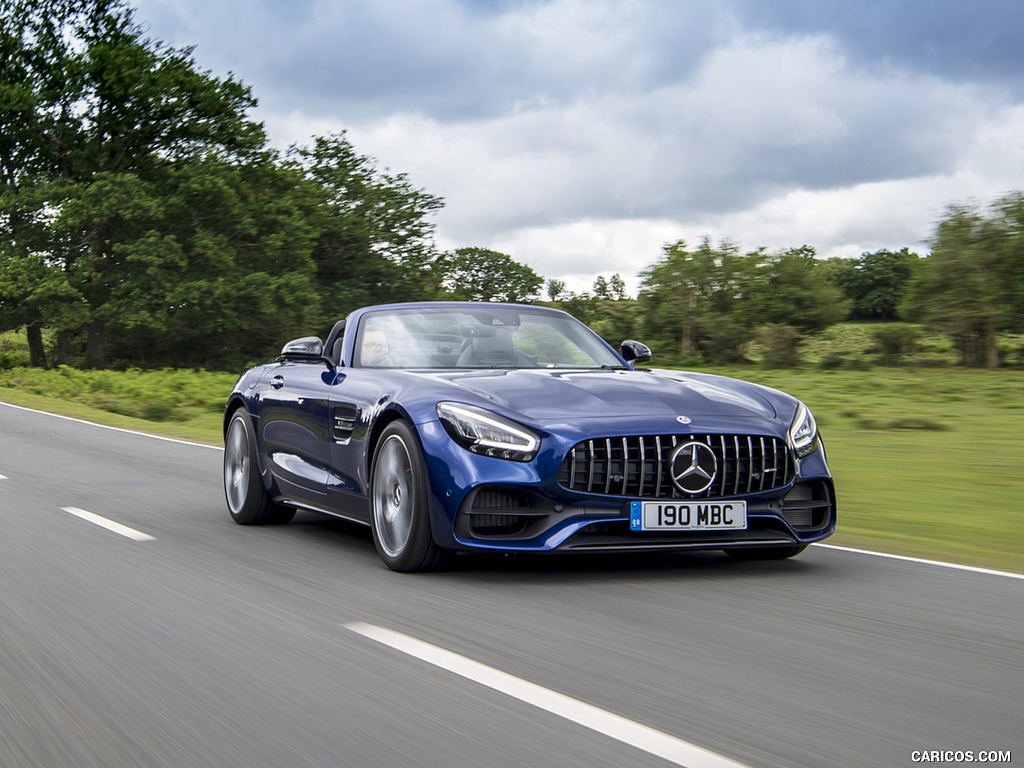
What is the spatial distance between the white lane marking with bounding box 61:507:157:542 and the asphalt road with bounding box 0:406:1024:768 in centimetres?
37

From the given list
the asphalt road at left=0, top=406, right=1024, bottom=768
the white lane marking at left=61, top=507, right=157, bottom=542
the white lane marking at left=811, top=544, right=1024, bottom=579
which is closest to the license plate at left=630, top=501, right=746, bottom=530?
the asphalt road at left=0, top=406, right=1024, bottom=768

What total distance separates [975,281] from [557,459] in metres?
34.8

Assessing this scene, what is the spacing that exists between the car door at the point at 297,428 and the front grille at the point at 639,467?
1904mm

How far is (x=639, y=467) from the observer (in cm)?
571

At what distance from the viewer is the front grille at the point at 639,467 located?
5688 mm

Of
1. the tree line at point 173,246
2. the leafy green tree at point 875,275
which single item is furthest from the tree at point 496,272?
the tree line at point 173,246

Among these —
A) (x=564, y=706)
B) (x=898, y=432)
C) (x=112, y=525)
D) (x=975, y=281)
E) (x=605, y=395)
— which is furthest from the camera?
(x=975, y=281)

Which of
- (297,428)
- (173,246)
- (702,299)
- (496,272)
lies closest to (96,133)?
(173,246)

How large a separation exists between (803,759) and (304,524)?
18.6 feet

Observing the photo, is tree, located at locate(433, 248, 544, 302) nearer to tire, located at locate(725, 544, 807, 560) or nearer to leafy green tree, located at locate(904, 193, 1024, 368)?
leafy green tree, located at locate(904, 193, 1024, 368)

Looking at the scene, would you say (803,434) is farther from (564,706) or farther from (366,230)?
(366,230)

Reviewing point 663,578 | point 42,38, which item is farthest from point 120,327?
point 663,578

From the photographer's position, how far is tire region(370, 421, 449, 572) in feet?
19.4

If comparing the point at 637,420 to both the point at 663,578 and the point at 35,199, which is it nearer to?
the point at 663,578
